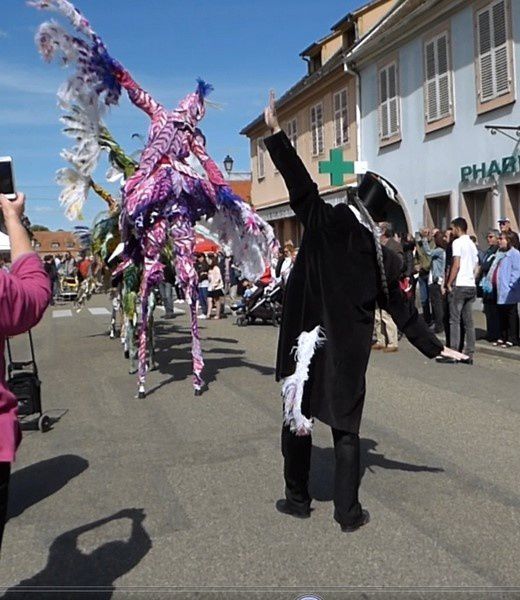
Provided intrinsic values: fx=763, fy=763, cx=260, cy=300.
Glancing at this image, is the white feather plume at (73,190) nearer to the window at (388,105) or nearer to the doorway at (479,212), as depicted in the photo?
the doorway at (479,212)

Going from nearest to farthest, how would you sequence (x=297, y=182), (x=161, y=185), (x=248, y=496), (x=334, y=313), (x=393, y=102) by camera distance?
(x=334, y=313) → (x=297, y=182) → (x=248, y=496) → (x=161, y=185) → (x=393, y=102)

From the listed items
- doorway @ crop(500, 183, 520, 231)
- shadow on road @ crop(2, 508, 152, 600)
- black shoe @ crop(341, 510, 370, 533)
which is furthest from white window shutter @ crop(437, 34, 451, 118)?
shadow on road @ crop(2, 508, 152, 600)

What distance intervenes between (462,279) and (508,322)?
6.42 ft

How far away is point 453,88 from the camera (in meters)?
18.4

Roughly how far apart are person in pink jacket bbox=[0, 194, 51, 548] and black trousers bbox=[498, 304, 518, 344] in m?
10.1

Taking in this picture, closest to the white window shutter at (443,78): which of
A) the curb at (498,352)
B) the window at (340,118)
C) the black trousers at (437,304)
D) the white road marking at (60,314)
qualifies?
the window at (340,118)

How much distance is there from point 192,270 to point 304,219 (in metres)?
4.09

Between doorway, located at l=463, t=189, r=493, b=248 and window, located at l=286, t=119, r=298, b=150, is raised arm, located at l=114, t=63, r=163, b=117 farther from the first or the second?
window, located at l=286, t=119, r=298, b=150

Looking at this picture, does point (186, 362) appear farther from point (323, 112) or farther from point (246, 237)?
point (323, 112)

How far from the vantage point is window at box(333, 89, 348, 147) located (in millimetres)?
24984

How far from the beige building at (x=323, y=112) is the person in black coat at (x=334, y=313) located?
20.2 m

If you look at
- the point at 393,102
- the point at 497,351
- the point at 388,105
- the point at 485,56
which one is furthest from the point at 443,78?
the point at 497,351

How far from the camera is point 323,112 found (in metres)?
27.0

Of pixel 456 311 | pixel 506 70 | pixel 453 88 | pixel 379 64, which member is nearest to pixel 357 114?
pixel 379 64
